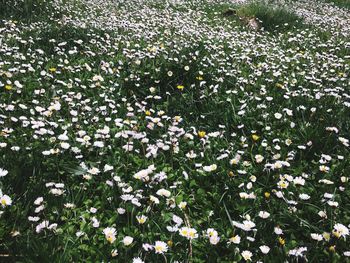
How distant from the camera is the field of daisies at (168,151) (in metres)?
2.78

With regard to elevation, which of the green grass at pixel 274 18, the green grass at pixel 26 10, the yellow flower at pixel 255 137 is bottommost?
the green grass at pixel 26 10

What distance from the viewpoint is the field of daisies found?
2.78 metres

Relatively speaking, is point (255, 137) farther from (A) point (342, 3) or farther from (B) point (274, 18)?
(A) point (342, 3)

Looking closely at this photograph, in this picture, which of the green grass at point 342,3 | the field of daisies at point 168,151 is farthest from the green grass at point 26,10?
the green grass at point 342,3

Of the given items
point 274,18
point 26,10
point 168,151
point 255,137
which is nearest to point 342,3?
point 274,18

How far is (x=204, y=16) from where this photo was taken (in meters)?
10.7

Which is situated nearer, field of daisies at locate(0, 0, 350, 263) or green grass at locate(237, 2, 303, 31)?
field of daisies at locate(0, 0, 350, 263)

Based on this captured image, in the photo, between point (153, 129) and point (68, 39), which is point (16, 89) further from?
point (68, 39)

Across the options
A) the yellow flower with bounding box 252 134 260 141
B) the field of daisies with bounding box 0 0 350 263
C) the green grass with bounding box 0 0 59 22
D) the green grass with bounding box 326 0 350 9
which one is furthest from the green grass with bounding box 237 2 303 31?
the yellow flower with bounding box 252 134 260 141

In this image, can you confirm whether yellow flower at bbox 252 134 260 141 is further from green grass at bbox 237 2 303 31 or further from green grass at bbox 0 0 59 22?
green grass at bbox 237 2 303 31

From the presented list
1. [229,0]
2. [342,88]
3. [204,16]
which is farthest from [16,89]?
[229,0]

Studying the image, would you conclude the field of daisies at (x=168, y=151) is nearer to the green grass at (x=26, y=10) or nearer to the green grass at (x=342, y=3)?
the green grass at (x=26, y=10)

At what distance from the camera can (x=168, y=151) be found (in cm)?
Answer: 395

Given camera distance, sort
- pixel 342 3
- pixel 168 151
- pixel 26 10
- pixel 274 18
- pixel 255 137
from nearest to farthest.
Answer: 1. pixel 168 151
2. pixel 255 137
3. pixel 26 10
4. pixel 274 18
5. pixel 342 3
